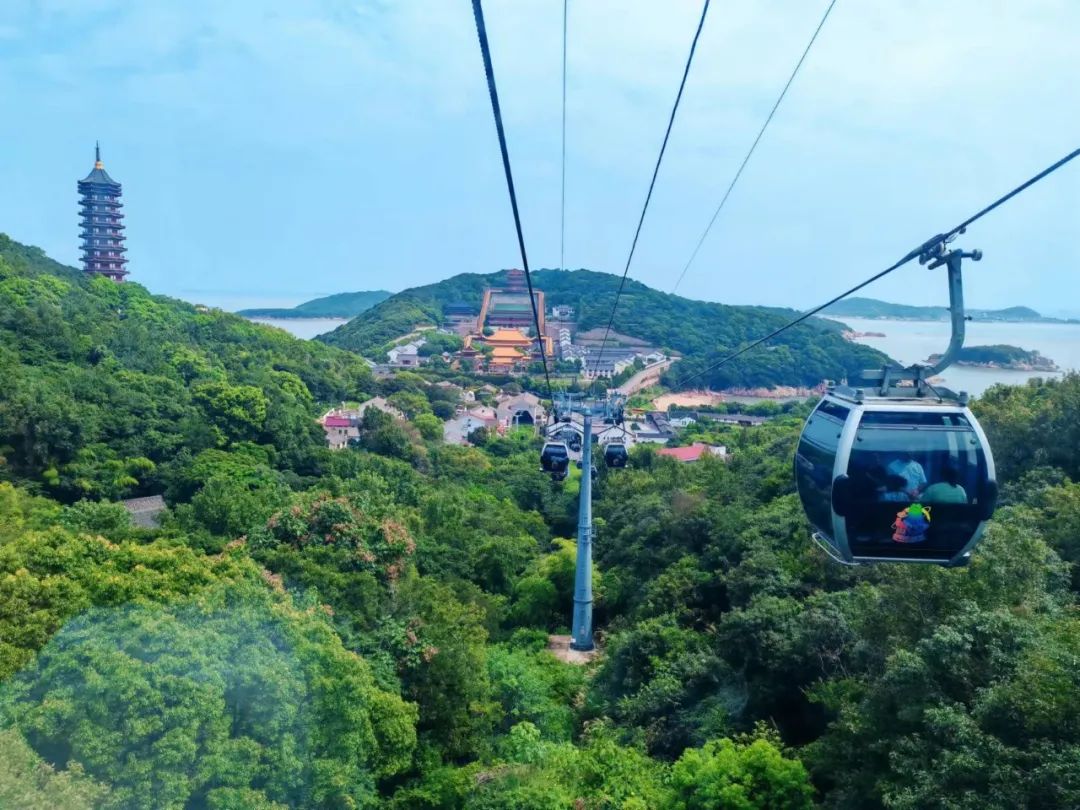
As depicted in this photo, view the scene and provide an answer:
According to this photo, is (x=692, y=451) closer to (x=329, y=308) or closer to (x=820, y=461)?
(x=820, y=461)

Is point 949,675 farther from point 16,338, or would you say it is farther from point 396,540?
point 16,338

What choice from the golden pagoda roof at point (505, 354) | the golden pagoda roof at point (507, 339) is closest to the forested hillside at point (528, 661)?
the golden pagoda roof at point (505, 354)

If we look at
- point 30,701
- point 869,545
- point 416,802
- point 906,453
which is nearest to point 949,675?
point 869,545

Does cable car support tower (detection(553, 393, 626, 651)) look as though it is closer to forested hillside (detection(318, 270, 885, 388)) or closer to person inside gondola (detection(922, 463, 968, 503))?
person inside gondola (detection(922, 463, 968, 503))

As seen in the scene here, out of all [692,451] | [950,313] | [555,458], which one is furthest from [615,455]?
[692,451]

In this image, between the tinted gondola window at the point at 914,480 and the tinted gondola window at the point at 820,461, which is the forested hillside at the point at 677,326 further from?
the tinted gondola window at the point at 914,480

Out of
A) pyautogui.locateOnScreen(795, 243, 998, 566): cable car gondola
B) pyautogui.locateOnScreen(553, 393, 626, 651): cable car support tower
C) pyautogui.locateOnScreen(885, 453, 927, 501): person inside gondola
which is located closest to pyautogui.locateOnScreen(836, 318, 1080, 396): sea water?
pyautogui.locateOnScreen(553, 393, 626, 651): cable car support tower
